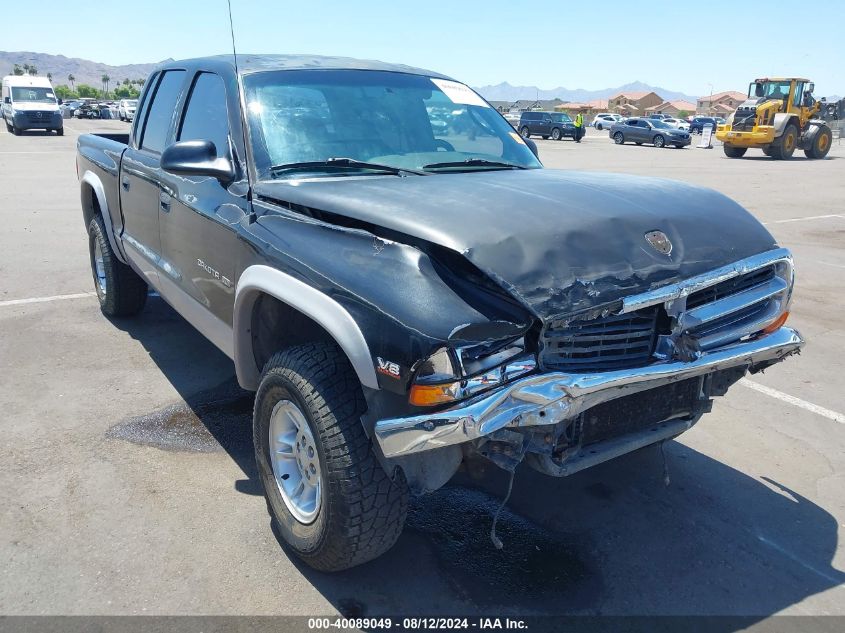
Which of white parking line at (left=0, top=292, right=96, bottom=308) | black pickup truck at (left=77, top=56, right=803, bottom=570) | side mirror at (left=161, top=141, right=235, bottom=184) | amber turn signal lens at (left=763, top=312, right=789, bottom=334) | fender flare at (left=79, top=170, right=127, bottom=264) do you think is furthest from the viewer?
white parking line at (left=0, top=292, right=96, bottom=308)

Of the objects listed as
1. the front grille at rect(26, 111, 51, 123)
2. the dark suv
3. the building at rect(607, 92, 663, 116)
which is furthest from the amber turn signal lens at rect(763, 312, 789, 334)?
the building at rect(607, 92, 663, 116)

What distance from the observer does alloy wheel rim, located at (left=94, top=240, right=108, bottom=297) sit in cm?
589

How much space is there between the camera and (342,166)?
3.38m

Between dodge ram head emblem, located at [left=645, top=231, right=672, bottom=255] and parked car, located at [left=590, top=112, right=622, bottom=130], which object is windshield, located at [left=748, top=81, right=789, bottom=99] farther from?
parked car, located at [left=590, top=112, right=622, bottom=130]

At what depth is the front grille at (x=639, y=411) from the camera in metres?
2.64

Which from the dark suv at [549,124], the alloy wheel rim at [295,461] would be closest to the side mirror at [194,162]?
the alloy wheel rim at [295,461]

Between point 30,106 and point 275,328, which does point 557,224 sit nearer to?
point 275,328

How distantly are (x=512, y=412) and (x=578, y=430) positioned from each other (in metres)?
0.48

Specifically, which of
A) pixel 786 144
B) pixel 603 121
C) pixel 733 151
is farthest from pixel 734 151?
pixel 603 121

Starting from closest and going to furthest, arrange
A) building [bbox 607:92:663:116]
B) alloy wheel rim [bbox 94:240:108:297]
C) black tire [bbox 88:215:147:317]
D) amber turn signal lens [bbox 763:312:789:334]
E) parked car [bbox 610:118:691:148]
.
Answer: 1. amber turn signal lens [bbox 763:312:789:334]
2. black tire [bbox 88:215:147:317]
3. alloy wheel rim [bbox 94:240:108:297]
4. parked car [bbox 610:118:691:148]
5. building [bbox 607:92:663:116]

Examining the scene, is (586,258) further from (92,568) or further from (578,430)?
(92,568)

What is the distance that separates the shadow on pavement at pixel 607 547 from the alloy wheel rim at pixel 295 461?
27 cm

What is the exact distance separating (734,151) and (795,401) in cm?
2676

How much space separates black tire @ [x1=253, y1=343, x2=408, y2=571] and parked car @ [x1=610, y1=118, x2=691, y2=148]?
119 feet
